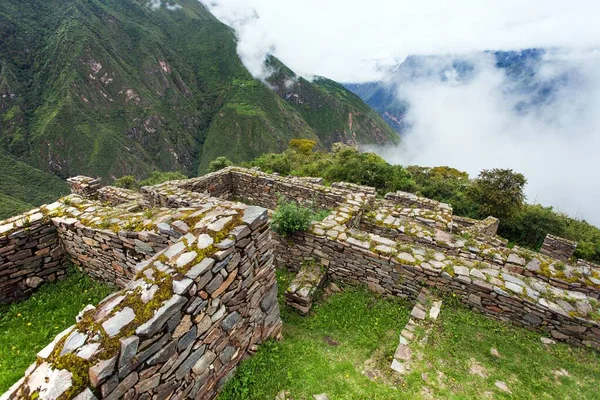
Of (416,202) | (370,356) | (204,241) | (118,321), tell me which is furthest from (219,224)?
(416,202)

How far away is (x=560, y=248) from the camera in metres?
13.9

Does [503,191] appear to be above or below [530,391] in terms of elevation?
above

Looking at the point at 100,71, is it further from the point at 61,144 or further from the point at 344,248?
the point at 344,248

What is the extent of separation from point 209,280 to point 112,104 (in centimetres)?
18665

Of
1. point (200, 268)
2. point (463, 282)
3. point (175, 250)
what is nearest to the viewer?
point (200, 268)

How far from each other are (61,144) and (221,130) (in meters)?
72.9

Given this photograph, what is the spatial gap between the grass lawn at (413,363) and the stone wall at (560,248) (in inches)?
448

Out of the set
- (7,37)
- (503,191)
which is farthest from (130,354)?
(7,37)

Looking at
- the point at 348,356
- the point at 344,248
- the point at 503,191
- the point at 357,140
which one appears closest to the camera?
the point at 348,356

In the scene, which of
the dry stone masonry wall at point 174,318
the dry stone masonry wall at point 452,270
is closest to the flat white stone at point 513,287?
the dry stone masonry wall at point 452,270

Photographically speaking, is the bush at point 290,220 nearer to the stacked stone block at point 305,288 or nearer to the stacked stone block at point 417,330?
the stacked stone block at point 305,288

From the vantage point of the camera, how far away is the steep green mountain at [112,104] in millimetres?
127062

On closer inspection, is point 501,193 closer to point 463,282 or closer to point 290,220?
point 463,282

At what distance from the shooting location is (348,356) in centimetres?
507
